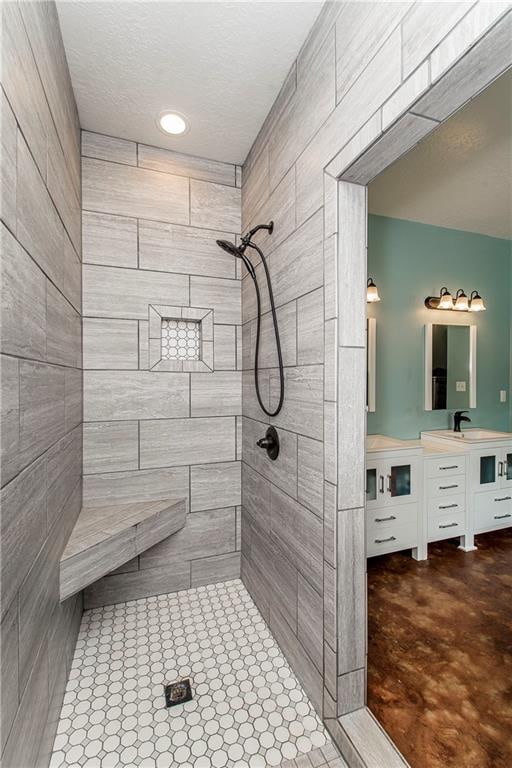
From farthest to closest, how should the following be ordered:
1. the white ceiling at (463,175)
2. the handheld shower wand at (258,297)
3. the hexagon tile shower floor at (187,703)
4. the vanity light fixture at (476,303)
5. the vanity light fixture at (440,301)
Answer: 1. the vanity light fixture at (476,303)
2. the vanity light fixture at (440,301)
3. the white ceiling at (463,175)
4. the handheld shower wand at (258,297)
5. the hexagon tile shower floor at (187,703)

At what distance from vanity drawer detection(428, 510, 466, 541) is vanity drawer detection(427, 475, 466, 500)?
17 cm

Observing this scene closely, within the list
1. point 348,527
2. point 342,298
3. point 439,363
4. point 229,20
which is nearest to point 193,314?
point 342,298

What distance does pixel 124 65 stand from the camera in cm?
156

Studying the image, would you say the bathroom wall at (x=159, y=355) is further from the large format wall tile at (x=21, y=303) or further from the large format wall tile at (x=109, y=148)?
the large format wall tile at (x=21, y=303)

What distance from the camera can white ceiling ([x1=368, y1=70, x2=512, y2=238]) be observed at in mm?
1815

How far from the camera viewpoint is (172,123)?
6.16 feet

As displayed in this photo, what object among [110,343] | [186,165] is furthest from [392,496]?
[186,165]

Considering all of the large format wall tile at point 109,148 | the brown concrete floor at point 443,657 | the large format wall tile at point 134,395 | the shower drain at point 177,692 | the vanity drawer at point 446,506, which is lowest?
the brown concrete floor at point 443,657

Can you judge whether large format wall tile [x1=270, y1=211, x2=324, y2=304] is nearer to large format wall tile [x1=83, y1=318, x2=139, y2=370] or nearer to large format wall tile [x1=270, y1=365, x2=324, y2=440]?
large format wall tile [x1=270, y1=365, x2=324, y2=440]

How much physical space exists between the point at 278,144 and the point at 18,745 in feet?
7.72

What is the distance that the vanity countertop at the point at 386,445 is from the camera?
2.43 metres

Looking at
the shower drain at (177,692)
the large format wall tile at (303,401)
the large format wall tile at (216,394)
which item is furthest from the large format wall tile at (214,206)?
the shower drain at (177,692)

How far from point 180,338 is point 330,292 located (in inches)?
46.3

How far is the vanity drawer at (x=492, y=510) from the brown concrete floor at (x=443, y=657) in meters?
0.24
